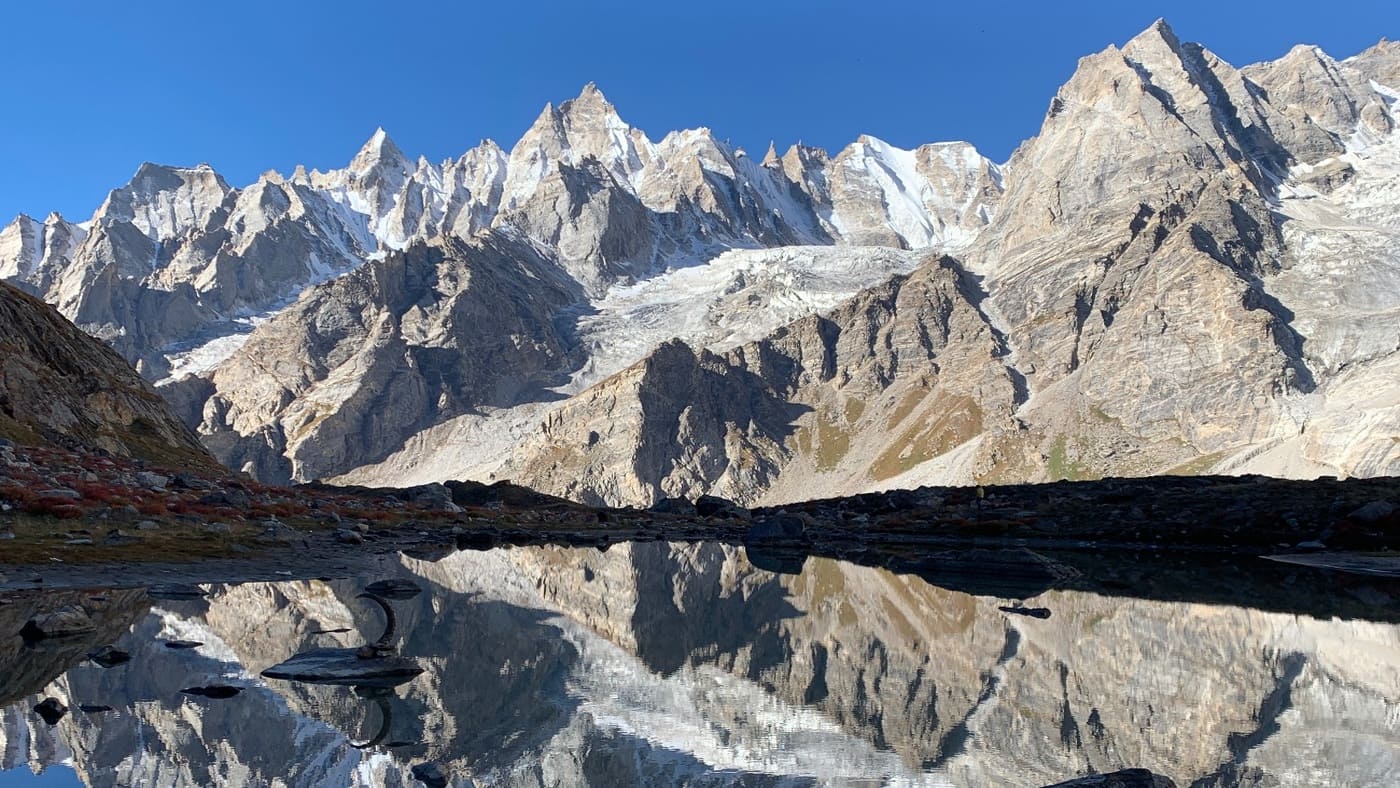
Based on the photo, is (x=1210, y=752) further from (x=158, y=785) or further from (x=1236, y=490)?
(x=1236, y=490)

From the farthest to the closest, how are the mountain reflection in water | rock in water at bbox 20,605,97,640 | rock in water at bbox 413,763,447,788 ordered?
rock in water at bbox 20,605,97,640 < the mountain reflection in water < rock in water at bbox 413,763,447,788

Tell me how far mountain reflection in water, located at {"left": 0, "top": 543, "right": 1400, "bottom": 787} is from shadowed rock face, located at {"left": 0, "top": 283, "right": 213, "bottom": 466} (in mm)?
47933

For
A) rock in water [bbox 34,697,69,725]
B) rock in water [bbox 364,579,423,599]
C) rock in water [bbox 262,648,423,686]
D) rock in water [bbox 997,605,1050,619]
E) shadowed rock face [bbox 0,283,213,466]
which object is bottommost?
rock in water [bbox 997,605,1050,619]

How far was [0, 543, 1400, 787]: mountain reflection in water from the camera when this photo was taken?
1319 cm

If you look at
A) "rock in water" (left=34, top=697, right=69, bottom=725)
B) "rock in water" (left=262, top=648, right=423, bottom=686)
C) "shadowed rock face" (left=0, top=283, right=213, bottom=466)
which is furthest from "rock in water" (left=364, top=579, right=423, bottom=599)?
"shadowed rock face" (left=0, top=283, right=213, bottom=466)

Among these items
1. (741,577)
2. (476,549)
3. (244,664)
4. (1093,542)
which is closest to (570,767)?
(244,664)

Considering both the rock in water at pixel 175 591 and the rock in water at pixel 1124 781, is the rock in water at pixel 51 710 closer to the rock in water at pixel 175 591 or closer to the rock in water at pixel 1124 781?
the rock in water at pixel 175 591

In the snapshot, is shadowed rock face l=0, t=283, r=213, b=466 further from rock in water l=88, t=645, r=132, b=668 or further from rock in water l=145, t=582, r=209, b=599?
rock in water l=88, t=645, r=132, b=668

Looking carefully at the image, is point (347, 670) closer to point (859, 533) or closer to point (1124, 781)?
point (1124, 781)

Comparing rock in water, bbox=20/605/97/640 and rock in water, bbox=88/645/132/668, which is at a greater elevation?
rock in water, bbox=20/605/97/640

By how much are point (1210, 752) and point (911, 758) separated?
471cm

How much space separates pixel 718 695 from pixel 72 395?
236 ft

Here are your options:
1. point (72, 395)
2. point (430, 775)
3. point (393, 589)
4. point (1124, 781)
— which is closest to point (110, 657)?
point (430, 775)

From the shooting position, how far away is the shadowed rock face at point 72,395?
6259cm
